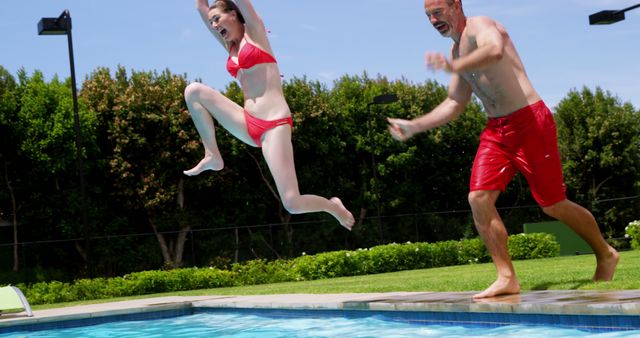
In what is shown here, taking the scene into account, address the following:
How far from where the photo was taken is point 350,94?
3741 cm

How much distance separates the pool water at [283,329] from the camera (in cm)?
734

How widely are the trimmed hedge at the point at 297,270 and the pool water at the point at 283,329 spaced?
7.25 meters

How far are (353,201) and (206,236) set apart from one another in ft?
33.0

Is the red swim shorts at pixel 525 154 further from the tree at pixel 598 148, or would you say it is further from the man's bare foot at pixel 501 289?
the tree at pixel 598 148

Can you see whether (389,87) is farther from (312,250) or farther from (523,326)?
(523,326)

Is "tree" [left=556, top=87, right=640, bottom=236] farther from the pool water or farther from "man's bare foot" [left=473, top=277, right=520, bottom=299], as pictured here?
"man's bare foot" [left=473, top=277, right=520, bottom=299]

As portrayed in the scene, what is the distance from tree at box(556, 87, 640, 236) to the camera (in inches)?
1534

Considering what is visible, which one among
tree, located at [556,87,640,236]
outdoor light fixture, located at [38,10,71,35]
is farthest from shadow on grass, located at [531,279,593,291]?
tree, located at [556,87,640,236]

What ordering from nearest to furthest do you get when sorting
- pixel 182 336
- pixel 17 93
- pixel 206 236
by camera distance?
pixel 182 336 → pixel 206 236 → pixel 17 93

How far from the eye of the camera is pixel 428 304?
330 inches

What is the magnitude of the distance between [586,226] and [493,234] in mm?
908

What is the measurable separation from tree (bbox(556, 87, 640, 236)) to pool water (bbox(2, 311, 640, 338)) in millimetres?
29796

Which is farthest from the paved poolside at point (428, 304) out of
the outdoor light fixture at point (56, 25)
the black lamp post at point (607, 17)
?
the black lamp post at point (607, 17)

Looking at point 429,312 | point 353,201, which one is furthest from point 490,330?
point 353,201
